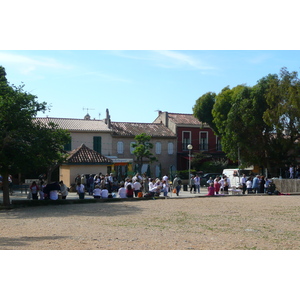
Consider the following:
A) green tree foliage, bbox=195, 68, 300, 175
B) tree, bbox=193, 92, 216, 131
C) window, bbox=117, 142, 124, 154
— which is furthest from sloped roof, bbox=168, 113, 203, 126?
green tree foliage, bbox=195, 68, 300, 175

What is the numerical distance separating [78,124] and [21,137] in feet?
97.9

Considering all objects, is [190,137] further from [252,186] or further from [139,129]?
[252,186]

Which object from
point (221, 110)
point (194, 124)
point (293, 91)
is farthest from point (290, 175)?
point (194, 124)

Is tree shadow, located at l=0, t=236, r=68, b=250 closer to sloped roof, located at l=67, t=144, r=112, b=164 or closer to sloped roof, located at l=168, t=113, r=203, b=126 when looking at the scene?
sloped roof, located at l=67, t=144, r=112, b=164

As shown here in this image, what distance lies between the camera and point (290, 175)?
38250 mm

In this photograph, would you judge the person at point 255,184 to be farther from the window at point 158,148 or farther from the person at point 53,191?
the window at point 158,148

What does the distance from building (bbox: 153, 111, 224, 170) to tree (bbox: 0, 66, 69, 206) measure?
3309 cm

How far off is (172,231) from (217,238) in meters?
1.77

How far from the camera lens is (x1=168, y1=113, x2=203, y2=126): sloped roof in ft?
182

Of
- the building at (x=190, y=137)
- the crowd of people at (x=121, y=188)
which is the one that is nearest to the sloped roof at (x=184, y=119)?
the building at (x=190, y=137)

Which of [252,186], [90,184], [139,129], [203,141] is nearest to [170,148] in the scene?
[139,129]

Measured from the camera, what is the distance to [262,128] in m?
42.2

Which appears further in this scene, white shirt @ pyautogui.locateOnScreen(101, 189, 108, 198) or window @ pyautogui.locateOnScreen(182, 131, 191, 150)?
window @ pyautogui.locateOnScreen(182, 131, 191, 150)

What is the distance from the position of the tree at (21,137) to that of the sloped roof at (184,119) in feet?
110
